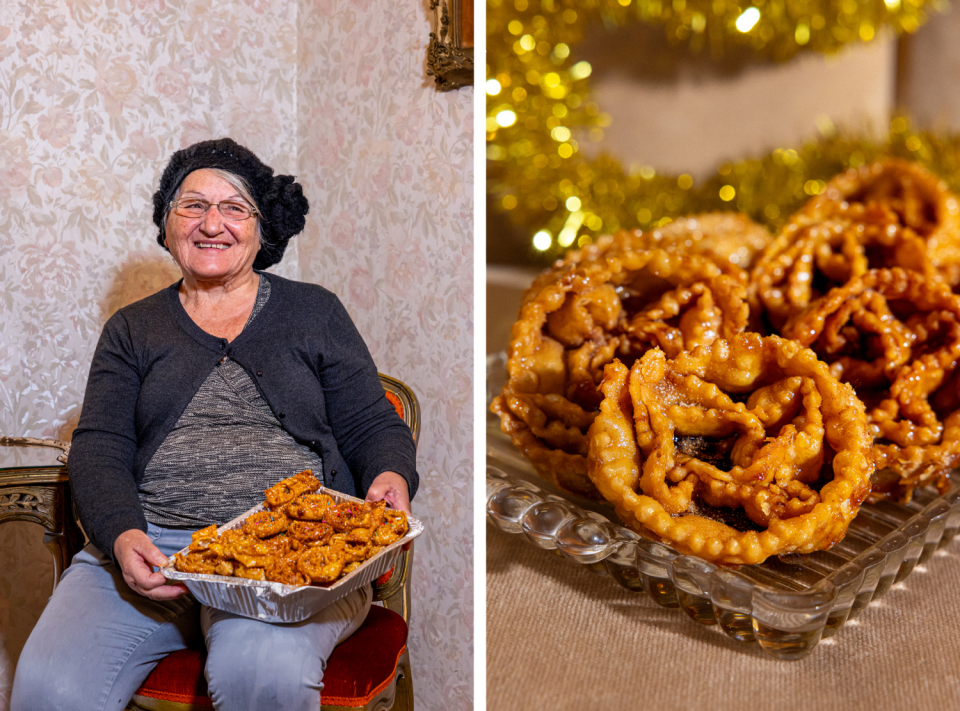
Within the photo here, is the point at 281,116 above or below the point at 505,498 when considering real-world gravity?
above

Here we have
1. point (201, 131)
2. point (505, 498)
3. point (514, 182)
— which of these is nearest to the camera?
point (505, 498)

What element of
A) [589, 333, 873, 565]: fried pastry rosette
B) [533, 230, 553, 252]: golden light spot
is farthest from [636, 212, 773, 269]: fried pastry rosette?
[533, 230, 553, 252]: golden light spot

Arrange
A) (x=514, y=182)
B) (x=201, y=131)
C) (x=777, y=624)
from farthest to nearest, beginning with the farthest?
(x=514, y=182)
(x=201, y=131)
(x=777, y=624)

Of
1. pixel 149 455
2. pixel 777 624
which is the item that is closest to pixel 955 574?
pixel 777 624

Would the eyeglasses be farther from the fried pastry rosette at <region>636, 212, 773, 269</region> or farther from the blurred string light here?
the blurred string light

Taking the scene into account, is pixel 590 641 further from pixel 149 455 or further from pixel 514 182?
pixel 514 182

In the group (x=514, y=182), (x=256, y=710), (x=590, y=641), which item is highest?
(x=514, y=182)

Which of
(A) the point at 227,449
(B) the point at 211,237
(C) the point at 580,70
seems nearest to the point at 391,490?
(A) the point at 227,449
